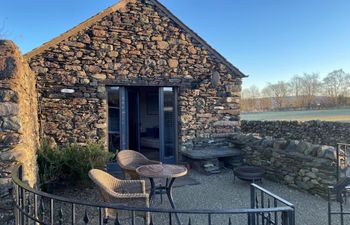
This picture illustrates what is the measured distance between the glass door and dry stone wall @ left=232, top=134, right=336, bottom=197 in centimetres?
217

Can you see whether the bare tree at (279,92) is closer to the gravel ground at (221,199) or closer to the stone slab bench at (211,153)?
the stone slab bench at (211,153)

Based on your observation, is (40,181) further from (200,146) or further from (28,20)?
(28,20)

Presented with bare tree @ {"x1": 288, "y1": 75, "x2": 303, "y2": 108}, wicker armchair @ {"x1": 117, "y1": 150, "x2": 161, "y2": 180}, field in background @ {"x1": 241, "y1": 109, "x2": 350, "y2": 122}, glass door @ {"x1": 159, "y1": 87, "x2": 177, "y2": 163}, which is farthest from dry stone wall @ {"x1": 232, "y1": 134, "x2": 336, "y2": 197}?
bare tree @ {"x1": 288, "y1": 75, "x2": 303, "y2": 108}

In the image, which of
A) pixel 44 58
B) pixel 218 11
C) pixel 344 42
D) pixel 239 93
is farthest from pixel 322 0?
pixel 44 58

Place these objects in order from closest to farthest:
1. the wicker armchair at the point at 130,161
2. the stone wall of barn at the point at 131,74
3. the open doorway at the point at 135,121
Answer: the wicker armchair at the point at 130,161 < the stone wall of barn at the point at 131,74 < the open doorway at the point at 135,121

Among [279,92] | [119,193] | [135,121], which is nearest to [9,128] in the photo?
[119,193]

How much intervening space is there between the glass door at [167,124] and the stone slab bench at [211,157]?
45cm

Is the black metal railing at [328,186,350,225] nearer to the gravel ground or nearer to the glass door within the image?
the gravel ground

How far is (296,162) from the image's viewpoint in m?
5.67

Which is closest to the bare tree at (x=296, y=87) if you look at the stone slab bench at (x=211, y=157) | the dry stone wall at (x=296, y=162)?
the stone slab bench at (x=211, y=157)

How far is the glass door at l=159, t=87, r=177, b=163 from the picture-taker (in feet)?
24.8

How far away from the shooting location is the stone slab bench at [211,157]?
6.97 meters

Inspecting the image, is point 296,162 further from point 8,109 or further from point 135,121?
point 8,109

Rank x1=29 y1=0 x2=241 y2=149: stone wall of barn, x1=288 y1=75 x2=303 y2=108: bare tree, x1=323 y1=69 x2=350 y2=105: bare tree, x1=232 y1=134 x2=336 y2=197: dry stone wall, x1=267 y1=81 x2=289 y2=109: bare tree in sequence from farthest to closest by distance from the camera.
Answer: x1=323 y1=69 x2=350 y2=105: bare tree < x1=288 y1=75 x2=303 y2=108: bare tree < x1=267 y1=81 x2=289 y2=109: bare tree < x1=29 y1=0 x2=241 y2=149: stone wall of barn < x1=232 y1=134 x2=336 y2=197: dry stone wall
